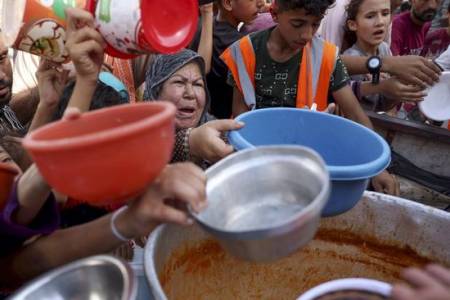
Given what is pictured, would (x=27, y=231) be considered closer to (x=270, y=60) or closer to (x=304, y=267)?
(x=304, y=267)

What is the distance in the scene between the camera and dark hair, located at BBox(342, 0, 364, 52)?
8.13ft

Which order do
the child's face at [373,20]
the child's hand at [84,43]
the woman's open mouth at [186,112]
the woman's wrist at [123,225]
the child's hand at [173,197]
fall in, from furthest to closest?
1. the child's face at [373,20]
2. the woman's open mouth at [186,112]
3. the child's hand at [84,43]
4. the woman's wrist at [123,225]
5. the child's hand at [173,197]

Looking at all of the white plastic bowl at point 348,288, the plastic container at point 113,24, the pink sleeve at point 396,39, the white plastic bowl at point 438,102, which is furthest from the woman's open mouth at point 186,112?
the pink sleeve at point 396,39

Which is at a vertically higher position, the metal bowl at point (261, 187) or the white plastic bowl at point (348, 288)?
the metal bowl at point (261, 187)

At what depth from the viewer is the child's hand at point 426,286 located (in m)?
0.65

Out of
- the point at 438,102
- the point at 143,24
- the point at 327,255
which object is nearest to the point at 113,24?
the point at 143,24

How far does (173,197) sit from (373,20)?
1986 mm

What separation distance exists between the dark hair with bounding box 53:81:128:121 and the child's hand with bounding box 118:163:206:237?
654 mm

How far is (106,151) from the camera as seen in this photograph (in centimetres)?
64

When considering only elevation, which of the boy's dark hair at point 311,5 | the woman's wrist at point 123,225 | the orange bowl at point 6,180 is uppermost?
the boy's dark hair at point 311,5

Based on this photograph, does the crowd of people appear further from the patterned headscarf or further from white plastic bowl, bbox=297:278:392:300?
white plastic bowl, bbox=297:278:392:300

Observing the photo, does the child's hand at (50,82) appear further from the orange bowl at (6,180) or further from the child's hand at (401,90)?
the child's hand at (401,90)

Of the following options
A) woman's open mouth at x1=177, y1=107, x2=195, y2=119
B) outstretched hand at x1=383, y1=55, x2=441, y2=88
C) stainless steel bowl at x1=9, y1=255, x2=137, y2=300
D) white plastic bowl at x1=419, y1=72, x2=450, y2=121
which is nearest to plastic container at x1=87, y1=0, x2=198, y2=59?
stainless steel bowl at x1=9, y1=255, x2=137, y2=300

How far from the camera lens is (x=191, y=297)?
131cm
